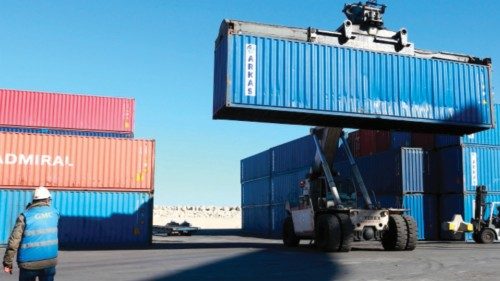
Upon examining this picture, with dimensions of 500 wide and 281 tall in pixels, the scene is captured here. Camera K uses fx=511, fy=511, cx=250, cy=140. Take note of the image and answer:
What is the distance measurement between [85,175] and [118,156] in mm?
1513

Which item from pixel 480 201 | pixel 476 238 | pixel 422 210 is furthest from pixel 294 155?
pixel 476 238

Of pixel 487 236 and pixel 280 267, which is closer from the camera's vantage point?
pixel 280 267

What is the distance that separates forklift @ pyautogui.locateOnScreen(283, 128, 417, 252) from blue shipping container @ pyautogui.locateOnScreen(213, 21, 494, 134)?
1.54m

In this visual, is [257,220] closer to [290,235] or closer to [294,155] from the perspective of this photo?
[294,155]

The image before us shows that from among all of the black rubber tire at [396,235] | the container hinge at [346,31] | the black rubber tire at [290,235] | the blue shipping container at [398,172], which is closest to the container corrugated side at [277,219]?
the blue shipping container at [398,172]

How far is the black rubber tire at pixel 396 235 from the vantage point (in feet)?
53.0

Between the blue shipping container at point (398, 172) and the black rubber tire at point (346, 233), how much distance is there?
32.6 ft

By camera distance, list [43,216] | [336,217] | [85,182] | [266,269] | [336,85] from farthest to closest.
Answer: [85,182]
[336,85]
[336,217]
[266,269]
[43,216]

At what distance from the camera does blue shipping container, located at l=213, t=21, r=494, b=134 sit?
15.0 m

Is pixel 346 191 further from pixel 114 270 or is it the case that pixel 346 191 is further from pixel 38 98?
pixel 38 98

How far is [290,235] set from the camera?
19.2 meters

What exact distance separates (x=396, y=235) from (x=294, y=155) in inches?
601

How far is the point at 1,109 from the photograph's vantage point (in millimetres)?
25891

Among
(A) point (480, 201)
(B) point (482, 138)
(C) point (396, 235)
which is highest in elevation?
(B) point (482, 138)
